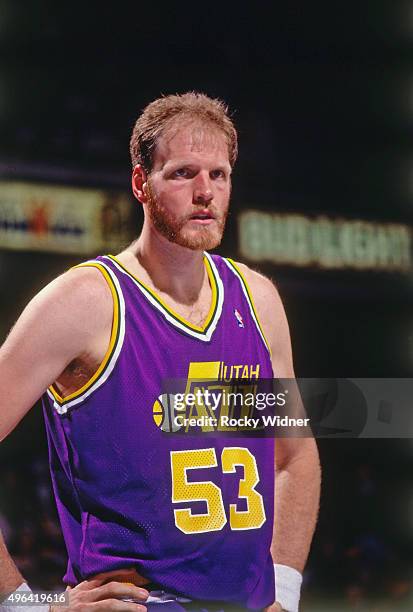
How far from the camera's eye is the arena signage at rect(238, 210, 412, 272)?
106 inches

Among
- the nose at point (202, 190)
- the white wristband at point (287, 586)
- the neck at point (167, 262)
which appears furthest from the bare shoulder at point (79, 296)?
the white wristband at point (287, 586)

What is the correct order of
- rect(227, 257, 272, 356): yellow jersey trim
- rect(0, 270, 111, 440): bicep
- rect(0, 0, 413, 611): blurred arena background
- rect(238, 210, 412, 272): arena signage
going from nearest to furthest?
rect(0, 270, 111, 440): bicep → rect(227, 257, 272, 356): yellow jersey trim → rect(0, 0, 413, 611): blurred arena background → rect(238, 210, 412, 272): arena signage

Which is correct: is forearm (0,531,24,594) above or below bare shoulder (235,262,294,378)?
below

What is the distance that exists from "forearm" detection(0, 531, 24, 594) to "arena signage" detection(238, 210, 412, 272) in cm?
125

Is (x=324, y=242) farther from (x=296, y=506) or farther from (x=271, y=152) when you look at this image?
(x=296, y=506)

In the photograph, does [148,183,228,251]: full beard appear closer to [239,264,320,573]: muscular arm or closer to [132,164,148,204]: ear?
[132,164,148,204]: ear

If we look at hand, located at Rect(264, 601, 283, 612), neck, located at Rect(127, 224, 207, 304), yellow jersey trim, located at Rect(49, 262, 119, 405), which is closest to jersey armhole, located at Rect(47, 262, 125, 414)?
yellow jersey trim, located at Rect(49, 262, 119, 405)

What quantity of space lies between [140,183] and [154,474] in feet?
2.27

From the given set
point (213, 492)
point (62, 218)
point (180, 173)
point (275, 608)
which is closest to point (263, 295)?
point (180, 173)

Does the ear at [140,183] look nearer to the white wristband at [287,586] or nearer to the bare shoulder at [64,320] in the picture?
the bare shoulder at [64,320]

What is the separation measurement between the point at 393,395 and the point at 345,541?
1.43m

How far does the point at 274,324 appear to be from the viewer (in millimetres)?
2129

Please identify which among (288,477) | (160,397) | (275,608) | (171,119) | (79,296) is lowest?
(275,608)

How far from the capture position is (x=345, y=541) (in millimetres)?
3650
